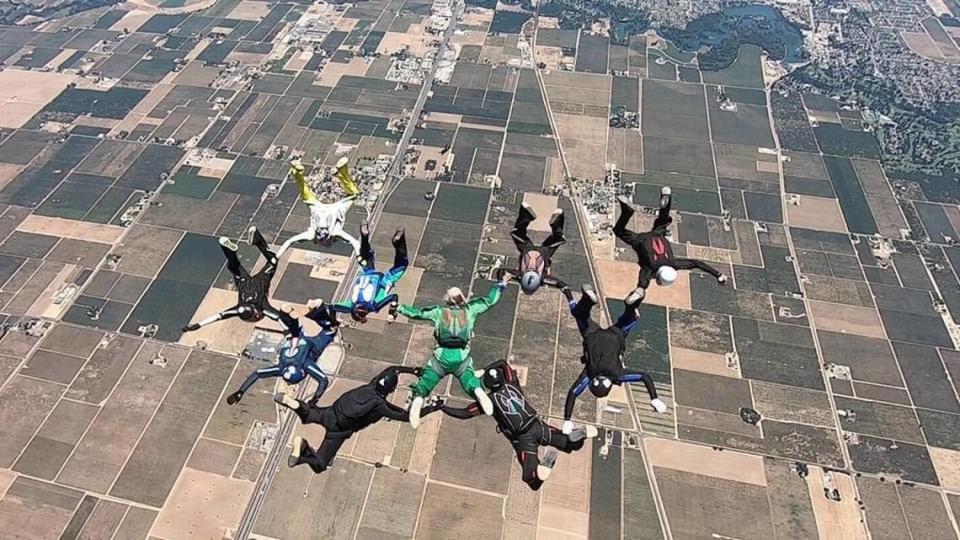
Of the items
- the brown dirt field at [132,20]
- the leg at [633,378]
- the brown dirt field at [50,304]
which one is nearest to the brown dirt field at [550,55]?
the brown dirt field at [132,20]

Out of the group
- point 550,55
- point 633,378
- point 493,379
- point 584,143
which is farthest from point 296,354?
point 550,55

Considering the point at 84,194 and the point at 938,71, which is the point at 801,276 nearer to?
the point at 938,71

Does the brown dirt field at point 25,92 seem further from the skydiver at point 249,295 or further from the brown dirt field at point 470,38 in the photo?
the skydiver at point 249,295

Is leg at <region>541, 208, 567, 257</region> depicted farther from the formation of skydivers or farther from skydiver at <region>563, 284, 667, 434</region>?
skydiver at <region>563, 284, 667, 434</region>

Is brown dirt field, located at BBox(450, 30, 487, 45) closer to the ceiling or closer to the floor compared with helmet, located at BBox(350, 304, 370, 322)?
closer to the floor

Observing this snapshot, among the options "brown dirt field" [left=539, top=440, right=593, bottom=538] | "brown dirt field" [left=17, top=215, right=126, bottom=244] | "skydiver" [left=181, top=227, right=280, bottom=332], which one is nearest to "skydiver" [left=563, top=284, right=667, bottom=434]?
"skydiver" [left=181, top=227, right=280, bottom=332]

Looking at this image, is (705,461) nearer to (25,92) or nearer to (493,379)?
(493,379)
